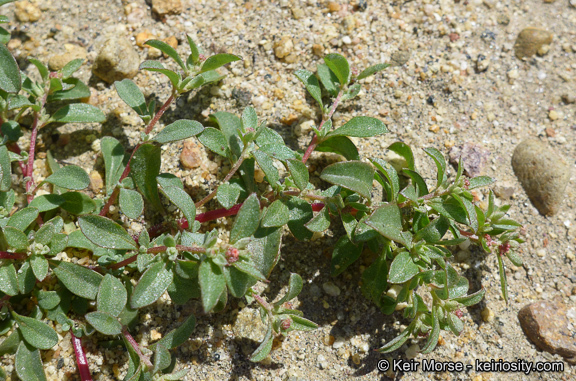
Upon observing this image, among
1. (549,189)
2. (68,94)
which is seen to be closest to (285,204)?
(68,94)

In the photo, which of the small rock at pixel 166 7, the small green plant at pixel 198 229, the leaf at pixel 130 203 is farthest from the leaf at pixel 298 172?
the small rock at pixel 166 7

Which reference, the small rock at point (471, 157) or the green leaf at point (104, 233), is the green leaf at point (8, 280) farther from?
the small rock at point (471, 157)

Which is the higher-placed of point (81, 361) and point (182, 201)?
point (182, 201)

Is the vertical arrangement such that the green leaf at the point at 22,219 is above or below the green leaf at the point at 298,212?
above

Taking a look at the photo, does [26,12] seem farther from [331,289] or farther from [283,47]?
[331,289]

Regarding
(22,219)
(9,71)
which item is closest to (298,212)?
(22,219)
